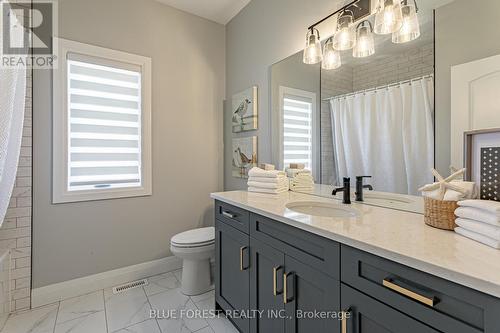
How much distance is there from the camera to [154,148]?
237cm

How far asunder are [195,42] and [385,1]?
1925 millimetres

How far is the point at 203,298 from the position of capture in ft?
6.51

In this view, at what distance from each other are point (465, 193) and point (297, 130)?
3.82ft

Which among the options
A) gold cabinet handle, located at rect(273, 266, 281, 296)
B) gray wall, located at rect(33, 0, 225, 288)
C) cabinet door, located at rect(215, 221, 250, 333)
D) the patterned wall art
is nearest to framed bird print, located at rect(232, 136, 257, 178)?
gray wall, located at rect(33, 0, 225, 288)

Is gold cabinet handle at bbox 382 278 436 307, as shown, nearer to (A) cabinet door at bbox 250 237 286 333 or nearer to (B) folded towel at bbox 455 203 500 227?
(B) folded towel at bbox 455 203 500 227

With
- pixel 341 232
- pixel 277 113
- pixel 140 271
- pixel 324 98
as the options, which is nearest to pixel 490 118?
pixel 341 232

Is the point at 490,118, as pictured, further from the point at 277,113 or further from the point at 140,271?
the point at 140,271

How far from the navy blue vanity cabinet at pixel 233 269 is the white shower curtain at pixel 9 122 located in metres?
1.34

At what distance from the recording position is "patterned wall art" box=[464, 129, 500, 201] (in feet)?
2.88

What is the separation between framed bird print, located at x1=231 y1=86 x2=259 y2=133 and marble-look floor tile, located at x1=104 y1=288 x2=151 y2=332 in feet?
5.78

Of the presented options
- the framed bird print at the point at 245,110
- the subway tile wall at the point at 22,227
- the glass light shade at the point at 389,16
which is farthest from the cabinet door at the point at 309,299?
the subway tile wall at the point at 22,227

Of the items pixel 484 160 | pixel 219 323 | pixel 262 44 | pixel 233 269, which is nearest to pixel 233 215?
pixel 233 269

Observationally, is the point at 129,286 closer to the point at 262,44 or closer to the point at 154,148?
the point at 154,148

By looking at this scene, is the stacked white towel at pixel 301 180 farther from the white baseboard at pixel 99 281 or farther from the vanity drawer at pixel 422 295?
the white baseboard at pixel 99 281
